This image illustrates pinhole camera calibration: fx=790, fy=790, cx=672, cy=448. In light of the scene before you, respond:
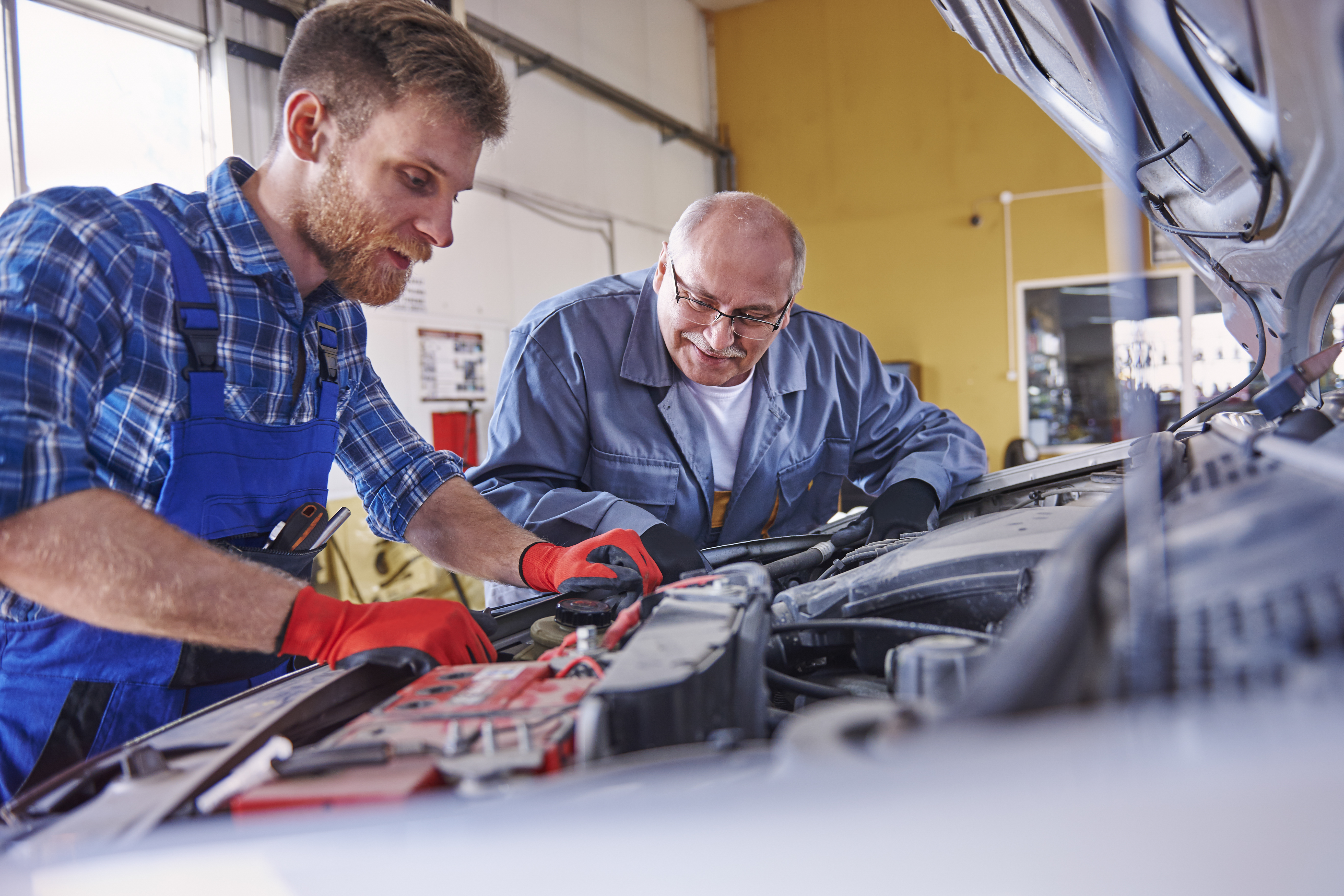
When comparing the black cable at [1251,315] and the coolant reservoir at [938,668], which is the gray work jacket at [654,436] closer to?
the black cable at [1251,315]

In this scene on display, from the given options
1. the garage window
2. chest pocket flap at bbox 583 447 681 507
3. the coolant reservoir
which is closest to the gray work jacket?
chest pocket flap at bbox 583 447 681 507

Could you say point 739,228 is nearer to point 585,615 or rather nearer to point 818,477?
point 818,477

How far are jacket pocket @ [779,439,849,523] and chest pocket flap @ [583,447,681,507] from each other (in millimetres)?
297

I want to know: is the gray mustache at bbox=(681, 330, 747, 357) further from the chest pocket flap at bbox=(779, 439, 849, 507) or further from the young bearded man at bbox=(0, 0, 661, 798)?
the young bearded man at bbox=(0, 0, 661, 798)

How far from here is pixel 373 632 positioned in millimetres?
946

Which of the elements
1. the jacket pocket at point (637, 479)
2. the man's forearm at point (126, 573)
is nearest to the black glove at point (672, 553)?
the jacket pocket at point (637, 479)

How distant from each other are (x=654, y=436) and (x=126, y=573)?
111cm

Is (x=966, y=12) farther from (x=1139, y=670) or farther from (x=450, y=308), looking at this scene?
(x=450, y=308)

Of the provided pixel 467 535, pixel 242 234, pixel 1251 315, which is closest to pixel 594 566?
pixel 467 535

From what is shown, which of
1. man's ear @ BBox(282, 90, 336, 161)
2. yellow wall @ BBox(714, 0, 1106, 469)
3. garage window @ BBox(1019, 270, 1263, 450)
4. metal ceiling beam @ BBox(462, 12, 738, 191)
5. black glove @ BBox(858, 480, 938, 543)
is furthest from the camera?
yellow wall @ BBox(714, 0, 1106, 469)

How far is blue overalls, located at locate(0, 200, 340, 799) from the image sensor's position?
99 cm

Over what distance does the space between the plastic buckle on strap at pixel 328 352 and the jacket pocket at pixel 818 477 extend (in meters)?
1.04

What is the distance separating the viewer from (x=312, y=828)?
443 mm

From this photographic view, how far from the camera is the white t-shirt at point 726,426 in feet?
6.21
